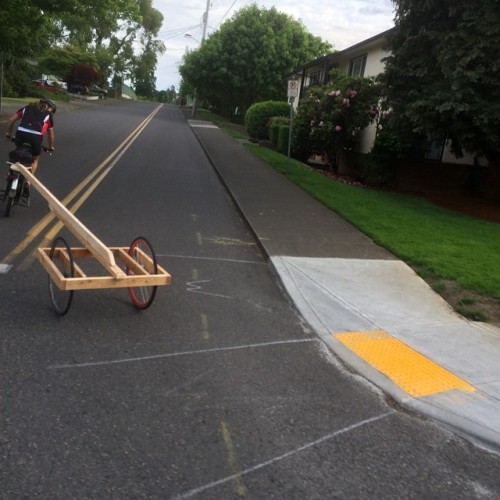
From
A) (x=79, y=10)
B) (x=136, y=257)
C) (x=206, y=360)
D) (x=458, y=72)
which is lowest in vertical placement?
(x=206, y=360)

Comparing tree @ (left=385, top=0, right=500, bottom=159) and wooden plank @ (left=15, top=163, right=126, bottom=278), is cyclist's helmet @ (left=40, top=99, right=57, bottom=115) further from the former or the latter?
tree @ (left=385, top=0, right=500, bottom=159)

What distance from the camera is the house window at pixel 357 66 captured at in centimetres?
2420

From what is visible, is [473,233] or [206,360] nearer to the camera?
[206,360]

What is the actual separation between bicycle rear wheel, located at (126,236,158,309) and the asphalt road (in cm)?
14

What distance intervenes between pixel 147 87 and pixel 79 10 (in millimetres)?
113878

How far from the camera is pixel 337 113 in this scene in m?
20.1

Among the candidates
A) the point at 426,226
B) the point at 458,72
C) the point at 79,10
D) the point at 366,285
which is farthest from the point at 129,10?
the point at 366,285

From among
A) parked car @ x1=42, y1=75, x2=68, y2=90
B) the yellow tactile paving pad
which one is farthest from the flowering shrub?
parked car @ x1=42, y1=75, x2=68, y2=90

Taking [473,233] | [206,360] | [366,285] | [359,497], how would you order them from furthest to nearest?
[473,233]
[366,285]
[206,360]
[359,497]

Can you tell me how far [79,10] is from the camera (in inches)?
749

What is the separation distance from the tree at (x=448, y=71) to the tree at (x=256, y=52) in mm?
28648

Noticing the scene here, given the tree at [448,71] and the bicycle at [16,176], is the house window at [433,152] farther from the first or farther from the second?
the bicycle at [16,176]

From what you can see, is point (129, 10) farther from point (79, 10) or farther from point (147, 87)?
point (147, 87)

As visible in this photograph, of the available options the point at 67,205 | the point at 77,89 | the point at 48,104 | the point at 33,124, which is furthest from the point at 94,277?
the point at 77,89
